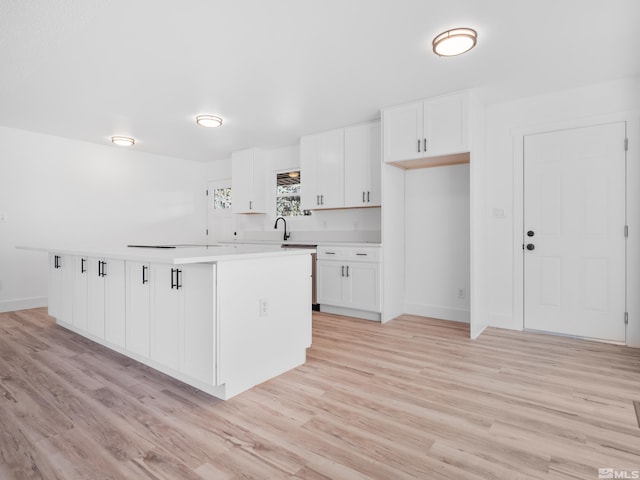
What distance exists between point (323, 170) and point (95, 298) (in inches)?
120

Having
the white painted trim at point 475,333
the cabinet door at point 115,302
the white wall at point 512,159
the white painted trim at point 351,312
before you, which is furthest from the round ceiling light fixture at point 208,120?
the white painted trim at point 475,333

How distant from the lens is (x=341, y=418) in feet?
6.36

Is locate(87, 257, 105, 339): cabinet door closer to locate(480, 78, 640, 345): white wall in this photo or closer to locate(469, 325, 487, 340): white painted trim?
locate(469, 325, 487, 340): white painted trim

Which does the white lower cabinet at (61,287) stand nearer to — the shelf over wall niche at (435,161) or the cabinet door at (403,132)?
the cabinet door at (403,132)

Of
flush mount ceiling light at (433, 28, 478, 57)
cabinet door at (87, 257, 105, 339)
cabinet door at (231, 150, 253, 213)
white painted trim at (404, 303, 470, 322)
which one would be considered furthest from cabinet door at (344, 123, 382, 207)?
cabinet door at (87, 257, 105, 339)

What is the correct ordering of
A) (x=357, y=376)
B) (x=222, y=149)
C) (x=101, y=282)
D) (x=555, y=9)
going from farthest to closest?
(x=222, y=149)
(x=101, y=282)
(x=357, y=376)
(x=555, y=9)

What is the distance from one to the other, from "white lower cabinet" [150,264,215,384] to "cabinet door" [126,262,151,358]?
0.07m

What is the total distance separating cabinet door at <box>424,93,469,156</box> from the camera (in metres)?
3.40


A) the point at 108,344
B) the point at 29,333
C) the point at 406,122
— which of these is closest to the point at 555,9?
the point at 406,122

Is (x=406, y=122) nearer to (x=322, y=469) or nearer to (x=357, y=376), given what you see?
(x=357, y=376)

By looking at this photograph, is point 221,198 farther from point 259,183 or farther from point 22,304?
point 22,304

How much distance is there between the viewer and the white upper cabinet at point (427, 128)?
3.41 metres

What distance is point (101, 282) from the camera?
293 cm

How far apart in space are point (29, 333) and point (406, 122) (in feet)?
14.8
